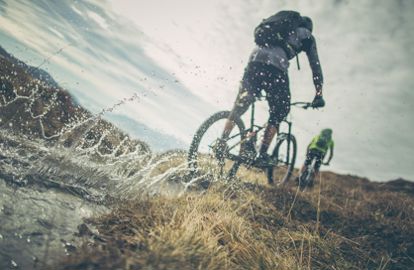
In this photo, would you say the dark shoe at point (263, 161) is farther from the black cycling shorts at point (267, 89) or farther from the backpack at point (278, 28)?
the backpack at point (278, 28)

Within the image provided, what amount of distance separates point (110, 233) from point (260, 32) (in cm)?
346

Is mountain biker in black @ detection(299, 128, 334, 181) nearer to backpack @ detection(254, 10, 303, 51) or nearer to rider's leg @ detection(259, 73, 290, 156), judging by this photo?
rider's leg @ detection(259, 73, 290, 156)

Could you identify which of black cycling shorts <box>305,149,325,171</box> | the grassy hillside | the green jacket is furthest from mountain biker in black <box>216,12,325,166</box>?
the green jacket

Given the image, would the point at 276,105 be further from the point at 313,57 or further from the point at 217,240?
the point at 217,240

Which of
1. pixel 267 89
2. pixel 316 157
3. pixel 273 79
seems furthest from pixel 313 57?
pixel 316 157

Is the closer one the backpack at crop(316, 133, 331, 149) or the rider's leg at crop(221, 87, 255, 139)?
the rider's leg at crop(221, 87, 255, 139)

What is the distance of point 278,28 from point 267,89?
89cm

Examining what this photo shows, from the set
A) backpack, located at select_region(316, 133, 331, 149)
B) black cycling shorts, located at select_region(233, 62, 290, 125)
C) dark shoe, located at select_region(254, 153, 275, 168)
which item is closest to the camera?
black cycling shorts, located at select_region(233, 62, 290, 125)

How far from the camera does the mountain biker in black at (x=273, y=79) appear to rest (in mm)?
4570

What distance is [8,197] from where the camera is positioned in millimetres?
2084

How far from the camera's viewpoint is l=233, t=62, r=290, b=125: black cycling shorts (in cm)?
469

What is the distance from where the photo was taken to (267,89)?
486cm

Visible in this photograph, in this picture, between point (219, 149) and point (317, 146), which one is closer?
point (219, 149)

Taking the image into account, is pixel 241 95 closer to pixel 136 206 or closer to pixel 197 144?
pixel 197 144
